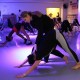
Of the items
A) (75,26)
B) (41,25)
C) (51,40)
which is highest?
(41,25)

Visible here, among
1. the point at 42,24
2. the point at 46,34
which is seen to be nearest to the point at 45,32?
the point at 46,34

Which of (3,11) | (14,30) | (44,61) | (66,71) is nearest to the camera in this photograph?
(66,71)

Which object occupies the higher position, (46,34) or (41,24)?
(41,24)

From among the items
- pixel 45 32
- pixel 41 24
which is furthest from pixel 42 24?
pixel 45 32

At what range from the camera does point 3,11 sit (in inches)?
707

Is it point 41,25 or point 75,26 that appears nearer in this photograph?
point 41,25

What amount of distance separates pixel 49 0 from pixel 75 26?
19.9 feet

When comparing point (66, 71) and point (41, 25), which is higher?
point (41, 25)

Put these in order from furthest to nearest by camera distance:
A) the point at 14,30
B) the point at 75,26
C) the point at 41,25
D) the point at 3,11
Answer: the point at 3,11 → the point at 75,26 → the point at 14,30 → the point at 41,25

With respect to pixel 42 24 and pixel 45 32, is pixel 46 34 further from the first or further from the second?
pixel 42 24

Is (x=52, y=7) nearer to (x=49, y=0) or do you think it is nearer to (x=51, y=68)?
(x=49, y=0)

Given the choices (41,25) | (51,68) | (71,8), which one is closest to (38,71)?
(51,68)

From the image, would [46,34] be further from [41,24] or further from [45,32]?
[41,24]

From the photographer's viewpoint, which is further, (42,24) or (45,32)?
(45,32)
